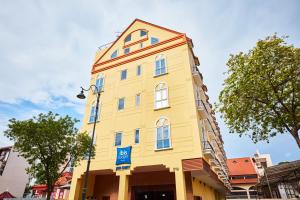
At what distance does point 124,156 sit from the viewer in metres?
17.6

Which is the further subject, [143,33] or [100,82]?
[143,33]

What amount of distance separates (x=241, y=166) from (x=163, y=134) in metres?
48.4

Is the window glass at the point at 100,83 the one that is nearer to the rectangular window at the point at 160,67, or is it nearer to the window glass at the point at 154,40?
the rectangular window at the point at 160,67

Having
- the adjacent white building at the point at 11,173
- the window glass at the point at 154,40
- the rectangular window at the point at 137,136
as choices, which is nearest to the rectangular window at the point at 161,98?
the rectangular window at the point at 137,136

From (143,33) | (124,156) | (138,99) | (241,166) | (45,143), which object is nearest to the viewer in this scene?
(45,143)

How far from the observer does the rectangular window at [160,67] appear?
20.7m

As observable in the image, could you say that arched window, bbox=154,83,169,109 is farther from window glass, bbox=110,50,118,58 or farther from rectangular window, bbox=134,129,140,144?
window glass, bbox=110,50,118,58

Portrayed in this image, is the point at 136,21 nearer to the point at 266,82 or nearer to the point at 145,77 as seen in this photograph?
the point at 145,77

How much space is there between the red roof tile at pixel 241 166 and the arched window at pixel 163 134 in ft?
152

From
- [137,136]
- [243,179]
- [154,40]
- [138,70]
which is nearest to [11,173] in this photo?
[137,136]

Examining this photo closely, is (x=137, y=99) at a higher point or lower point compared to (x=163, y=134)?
higher

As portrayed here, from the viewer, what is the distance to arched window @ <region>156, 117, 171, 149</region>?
16.7m

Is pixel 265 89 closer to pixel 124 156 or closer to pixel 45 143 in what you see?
pixel 124 156

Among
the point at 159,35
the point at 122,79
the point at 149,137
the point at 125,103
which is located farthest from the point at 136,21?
the point at 149,137
